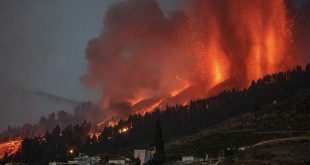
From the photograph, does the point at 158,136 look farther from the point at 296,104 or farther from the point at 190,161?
the point at 296,104

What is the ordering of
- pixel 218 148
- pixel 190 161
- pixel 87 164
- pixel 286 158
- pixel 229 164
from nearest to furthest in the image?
pixel 286 158, pixel 229 164, pixel 190 161, pixel 87 164, pixel 218 148

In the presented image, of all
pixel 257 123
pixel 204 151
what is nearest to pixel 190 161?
pixel 204 151

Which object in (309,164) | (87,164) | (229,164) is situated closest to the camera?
(309,164)

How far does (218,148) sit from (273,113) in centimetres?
5195

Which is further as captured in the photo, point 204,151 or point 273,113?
point 273,113

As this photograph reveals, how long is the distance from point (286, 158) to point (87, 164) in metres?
74.9

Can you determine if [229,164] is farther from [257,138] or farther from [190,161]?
[257,138]

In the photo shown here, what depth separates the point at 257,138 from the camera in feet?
507

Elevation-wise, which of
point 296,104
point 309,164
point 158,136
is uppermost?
point 296,104

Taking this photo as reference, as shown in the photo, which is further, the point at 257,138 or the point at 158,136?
the point at 257,138

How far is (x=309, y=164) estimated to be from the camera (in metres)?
77.2

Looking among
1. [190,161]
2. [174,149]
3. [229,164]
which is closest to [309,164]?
[229,164]

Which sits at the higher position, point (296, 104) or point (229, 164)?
point (296, 104)

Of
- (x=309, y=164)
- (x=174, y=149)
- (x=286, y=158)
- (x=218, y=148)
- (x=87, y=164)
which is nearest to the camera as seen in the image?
(x=309, y=164)
